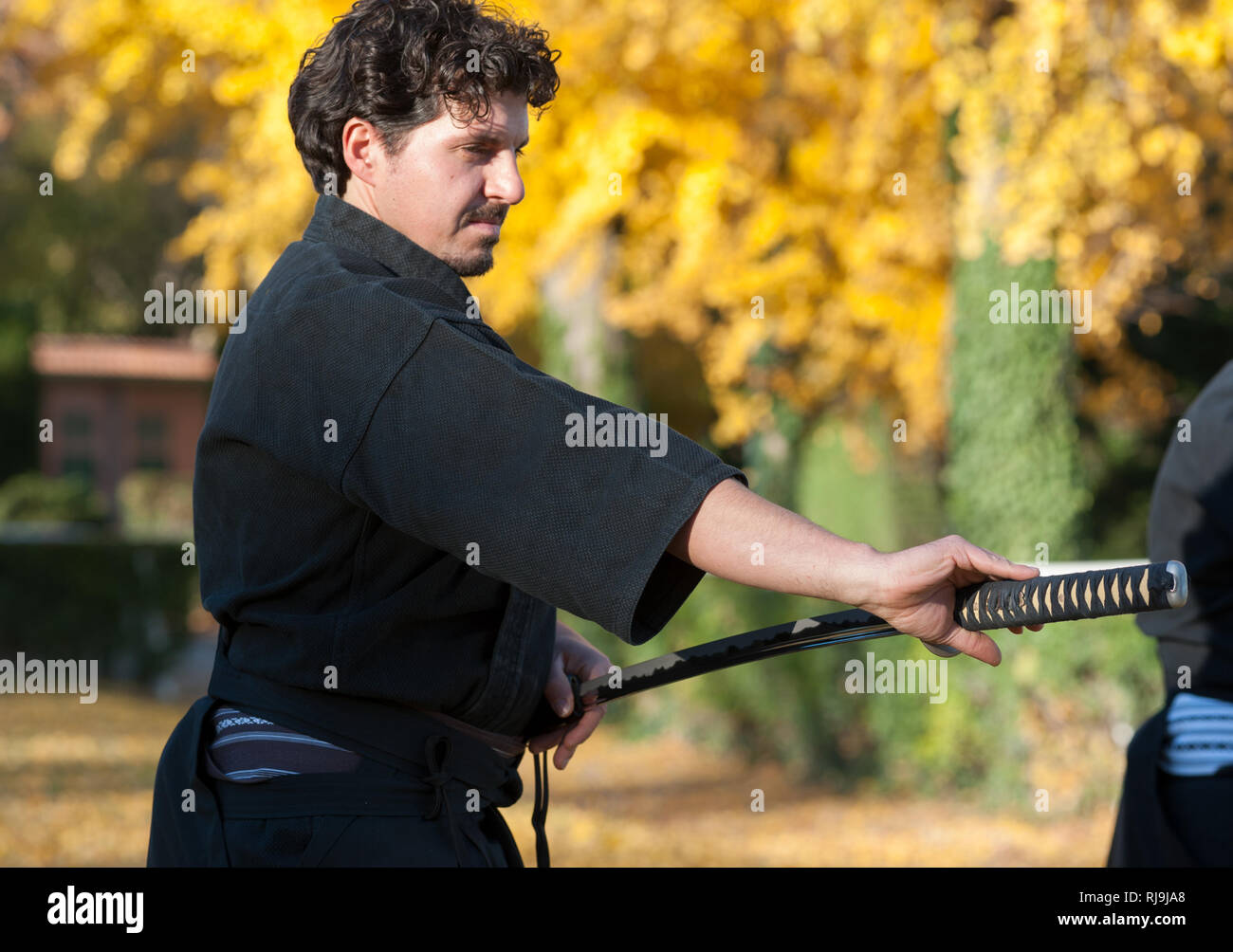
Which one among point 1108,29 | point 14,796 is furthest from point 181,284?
point 1108,29

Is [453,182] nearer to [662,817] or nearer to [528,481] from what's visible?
[528,481]

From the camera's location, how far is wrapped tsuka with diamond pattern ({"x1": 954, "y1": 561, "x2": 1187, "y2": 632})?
1438 millimetres

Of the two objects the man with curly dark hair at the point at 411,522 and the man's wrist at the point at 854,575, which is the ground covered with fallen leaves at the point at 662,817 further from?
the man's wrist at the point at 854,575

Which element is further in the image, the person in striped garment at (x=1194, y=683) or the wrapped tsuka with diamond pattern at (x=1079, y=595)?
the person in striped garment at (x=1194, y=683)

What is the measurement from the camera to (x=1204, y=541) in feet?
9.22

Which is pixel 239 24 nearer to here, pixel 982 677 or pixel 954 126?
pixel 954 126

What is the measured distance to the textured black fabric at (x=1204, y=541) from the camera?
9.08 ft

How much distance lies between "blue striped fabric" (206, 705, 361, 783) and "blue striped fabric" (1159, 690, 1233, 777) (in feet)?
6.23

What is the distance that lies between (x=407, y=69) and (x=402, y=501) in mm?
689

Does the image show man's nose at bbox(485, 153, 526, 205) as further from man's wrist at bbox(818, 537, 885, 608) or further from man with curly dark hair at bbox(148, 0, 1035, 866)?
man's wrist at bbox(818, 537, 885, 608)

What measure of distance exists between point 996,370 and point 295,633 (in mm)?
7489

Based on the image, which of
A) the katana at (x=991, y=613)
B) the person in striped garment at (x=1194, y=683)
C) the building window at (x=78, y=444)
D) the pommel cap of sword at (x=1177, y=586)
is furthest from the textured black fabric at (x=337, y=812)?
the building window at (x=78, y=444)

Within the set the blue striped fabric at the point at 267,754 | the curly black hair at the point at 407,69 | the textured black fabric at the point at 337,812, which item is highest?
the curly black hair at the point at 407,69

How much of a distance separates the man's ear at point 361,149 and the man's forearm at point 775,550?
797mm
